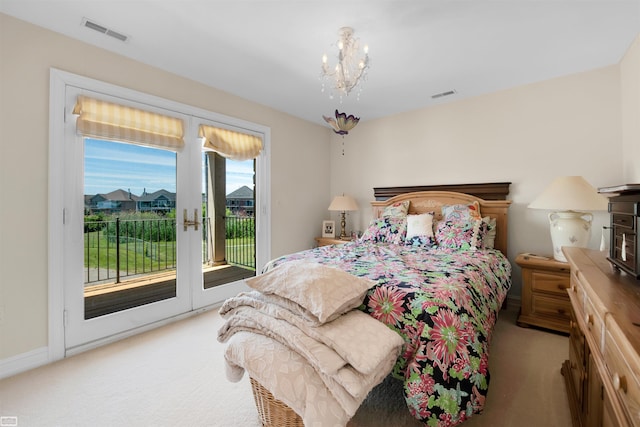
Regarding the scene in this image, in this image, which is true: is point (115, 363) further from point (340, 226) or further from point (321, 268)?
point (340, 226)

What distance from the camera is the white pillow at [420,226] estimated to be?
311 centimetres

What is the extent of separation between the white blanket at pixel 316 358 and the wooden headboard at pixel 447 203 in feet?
7.97

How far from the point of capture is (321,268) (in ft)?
5.44

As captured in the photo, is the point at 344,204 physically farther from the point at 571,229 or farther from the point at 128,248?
the point at 128,248

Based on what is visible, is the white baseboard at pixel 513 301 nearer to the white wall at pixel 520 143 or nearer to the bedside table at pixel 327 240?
the white wall at pixel 520 143

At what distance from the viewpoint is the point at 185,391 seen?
1805 mm

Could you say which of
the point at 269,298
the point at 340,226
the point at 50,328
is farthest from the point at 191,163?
the point at 340,226

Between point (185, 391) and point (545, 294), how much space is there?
308 centimetres

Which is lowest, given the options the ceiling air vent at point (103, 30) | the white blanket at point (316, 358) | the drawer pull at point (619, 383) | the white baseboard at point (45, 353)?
the white baseboard at point (45, 353)

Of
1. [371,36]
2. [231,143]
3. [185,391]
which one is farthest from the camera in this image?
[231,143]

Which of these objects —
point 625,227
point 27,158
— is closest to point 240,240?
point 27,158

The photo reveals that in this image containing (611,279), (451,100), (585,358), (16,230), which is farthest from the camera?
(451,100)

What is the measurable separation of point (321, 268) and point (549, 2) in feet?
7.62

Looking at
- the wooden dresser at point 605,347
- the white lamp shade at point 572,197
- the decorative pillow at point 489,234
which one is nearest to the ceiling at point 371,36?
the white lamp shade at point 572,197
